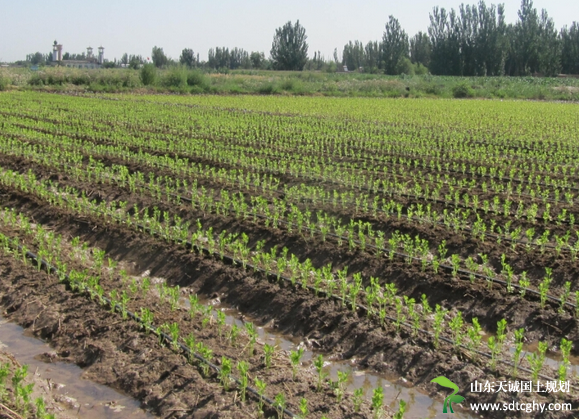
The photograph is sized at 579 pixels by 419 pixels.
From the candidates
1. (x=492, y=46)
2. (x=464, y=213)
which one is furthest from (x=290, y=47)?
(x=464, y=213)

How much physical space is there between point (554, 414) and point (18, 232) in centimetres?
679

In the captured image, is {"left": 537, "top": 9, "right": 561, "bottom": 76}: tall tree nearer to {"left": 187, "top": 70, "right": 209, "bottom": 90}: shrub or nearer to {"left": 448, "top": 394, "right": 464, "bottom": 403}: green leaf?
{"left": 187, "top": 70, "right": 209, "bottom": 90}: shrub

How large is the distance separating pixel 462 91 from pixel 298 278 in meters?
40.4

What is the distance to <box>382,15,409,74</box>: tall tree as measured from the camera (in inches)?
2879

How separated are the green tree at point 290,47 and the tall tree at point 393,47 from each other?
10.2 metres

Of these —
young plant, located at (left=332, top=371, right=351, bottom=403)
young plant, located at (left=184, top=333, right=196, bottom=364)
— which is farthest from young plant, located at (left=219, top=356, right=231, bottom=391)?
young plant, located at (left=332, top=371, right=351, bottom=403)

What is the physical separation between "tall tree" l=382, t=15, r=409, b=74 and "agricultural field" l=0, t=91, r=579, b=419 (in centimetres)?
6201

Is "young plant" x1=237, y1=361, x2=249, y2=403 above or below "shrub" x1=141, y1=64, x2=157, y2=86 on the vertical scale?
below

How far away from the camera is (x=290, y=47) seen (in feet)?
251

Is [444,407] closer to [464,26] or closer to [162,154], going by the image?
[162,154]

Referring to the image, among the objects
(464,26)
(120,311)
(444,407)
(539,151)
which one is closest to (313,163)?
(539,151)

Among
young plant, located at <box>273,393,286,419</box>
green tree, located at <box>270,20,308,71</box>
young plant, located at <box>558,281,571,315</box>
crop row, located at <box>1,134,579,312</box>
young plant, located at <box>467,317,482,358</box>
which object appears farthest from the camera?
green tree, located at <box>270,20,308,71</box>

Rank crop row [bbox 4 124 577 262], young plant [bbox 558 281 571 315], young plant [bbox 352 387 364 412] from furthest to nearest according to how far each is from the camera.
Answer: crop row [bbox 4 124 577 262]
young plant [bbox 558 281 571 315]
young plant [bbox 352 387 364 412]

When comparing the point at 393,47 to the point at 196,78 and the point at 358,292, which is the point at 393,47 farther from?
the point at 358,292
